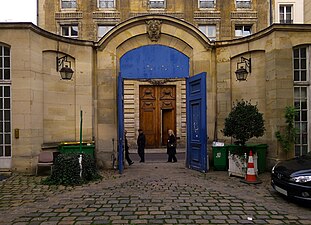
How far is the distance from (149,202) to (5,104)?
6.16 metres

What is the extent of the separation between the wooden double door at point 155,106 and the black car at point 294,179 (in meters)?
15.3

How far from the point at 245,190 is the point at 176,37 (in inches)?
244

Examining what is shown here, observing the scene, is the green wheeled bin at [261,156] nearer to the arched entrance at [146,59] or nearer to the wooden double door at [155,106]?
the arched entrance at [146,59]

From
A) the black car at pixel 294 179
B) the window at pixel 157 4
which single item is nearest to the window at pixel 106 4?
Result: the window at pixel 157 4

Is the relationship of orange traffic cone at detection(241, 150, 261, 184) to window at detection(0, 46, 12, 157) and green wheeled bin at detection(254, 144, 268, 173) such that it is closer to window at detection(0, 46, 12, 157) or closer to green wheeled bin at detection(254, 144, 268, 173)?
green wheeled bin at detection(254, 144, 268, 173)

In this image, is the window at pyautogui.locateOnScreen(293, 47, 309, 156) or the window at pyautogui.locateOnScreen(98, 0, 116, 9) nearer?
the window at pyautogui.locateOnScreen(293, 47, 309, 156)

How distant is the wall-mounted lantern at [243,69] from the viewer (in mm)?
10820

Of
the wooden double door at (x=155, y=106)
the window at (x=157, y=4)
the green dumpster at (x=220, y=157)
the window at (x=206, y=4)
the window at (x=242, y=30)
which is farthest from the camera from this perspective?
the window at (x=242, y=30)

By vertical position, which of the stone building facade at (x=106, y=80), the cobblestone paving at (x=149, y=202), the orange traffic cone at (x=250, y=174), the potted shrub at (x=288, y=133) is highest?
the stone building facade at (x=106, y=80)

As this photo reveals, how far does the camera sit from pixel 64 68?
34.8ft

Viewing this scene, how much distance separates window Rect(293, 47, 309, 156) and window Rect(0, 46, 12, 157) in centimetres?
922

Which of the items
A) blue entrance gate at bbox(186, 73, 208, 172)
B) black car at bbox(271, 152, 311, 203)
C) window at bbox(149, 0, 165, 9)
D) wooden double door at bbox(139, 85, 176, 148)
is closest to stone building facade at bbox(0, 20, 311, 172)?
blue entrance gate at bbox(186, 73, 208, 172)

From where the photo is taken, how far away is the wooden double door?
2272cm

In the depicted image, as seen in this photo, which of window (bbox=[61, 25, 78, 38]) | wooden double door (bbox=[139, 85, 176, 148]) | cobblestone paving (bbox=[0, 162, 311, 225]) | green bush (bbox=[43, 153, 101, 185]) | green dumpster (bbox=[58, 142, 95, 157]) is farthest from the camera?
window (bbox=[61, 25, 78, 38])
